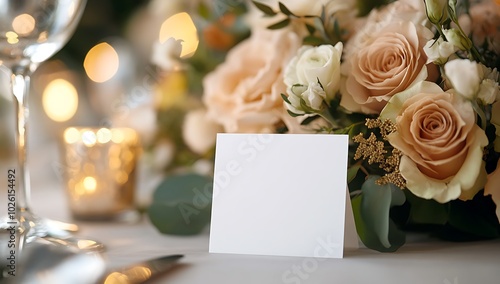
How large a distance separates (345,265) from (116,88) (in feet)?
2.80

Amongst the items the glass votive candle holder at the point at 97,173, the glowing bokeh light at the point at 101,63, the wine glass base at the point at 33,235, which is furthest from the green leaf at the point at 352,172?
the glowing bokeh light at the point at 101,63

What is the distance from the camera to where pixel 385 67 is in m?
0.56

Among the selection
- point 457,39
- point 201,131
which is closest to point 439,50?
point 457,39

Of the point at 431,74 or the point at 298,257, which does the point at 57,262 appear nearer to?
the point at 298,257

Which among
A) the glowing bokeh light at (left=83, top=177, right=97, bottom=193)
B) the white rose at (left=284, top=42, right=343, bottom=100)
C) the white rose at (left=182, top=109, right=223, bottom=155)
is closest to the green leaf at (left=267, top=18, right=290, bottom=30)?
the white rose at (left=284, top=42, right=343, bottom=100)

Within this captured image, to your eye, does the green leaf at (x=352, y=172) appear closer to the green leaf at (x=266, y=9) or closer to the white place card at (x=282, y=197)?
the white place card at (x=282, y=197)

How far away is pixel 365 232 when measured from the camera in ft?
1.82

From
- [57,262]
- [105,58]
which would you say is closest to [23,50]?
[57,262]

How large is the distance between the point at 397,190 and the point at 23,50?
0.39 metres

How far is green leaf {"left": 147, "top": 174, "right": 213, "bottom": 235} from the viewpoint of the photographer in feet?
2.21

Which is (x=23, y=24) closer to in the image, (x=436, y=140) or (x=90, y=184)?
(x=90, y=184)

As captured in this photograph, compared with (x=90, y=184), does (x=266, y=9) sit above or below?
above

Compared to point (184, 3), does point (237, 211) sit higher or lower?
lower

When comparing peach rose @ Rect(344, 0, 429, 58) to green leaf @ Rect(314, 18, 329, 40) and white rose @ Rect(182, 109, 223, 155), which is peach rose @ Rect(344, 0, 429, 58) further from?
white rose @ Rect(182, 109, 223, 155)
